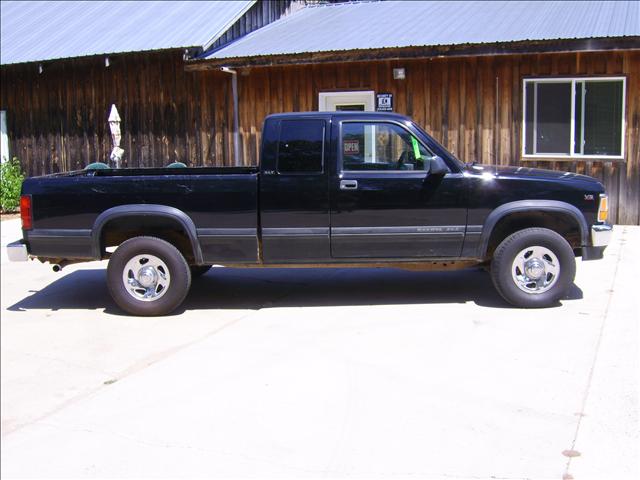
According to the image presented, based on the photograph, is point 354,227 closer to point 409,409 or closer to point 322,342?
point 322,342

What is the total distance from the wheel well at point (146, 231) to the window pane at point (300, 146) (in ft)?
3.96

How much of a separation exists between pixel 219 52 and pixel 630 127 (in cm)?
756

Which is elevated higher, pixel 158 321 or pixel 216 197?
pixel 216 197

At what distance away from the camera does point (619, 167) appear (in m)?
12.4

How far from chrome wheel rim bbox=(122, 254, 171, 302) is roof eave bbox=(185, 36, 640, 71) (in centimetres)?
689

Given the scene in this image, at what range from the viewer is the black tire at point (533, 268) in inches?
283

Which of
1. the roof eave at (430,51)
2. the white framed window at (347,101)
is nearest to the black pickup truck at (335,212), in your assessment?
the roof eave at (430,51)

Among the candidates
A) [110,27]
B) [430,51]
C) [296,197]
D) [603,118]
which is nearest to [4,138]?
[110,27]

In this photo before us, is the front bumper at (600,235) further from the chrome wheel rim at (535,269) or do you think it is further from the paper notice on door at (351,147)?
the paper notice on door at (351,147)

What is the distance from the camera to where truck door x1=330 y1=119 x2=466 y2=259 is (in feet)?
23.7

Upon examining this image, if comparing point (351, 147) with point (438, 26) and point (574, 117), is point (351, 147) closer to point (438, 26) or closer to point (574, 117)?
point (574, 117)

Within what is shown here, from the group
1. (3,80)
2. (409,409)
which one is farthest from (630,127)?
(3,80)

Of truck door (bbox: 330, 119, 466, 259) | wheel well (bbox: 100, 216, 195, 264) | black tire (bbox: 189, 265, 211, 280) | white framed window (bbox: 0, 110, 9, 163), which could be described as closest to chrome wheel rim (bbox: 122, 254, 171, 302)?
wheel well (bbox: 100, 216, 195, 264)

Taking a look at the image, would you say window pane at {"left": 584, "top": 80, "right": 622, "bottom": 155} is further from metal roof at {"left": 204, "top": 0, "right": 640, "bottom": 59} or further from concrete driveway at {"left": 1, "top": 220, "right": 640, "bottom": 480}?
concrete driveway at {"left": 1, "top": 220, "right": 640, "bottom": 480}
